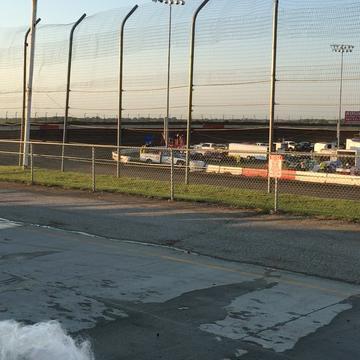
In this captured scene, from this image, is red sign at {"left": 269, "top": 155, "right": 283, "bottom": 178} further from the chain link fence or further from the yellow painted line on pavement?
the yellow painted line on pavement

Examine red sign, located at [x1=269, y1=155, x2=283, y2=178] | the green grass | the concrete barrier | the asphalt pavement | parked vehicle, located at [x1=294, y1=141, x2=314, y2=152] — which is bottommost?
the asphalt pavement

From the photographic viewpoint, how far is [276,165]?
44.4ft

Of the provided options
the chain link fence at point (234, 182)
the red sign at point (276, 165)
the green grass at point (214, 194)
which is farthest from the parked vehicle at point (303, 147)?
the red sign at point (276, 165)

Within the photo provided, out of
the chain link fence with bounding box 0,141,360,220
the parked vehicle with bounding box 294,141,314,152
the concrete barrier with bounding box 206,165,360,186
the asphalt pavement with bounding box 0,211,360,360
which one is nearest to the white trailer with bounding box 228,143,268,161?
the chain link fence with bounding box 0,141,360,220

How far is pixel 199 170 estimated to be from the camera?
19781 millimetres

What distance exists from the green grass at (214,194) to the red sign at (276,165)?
2.46 ft

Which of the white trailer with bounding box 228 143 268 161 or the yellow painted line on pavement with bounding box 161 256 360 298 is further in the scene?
the white trailer with bounding box 228 143 268 161

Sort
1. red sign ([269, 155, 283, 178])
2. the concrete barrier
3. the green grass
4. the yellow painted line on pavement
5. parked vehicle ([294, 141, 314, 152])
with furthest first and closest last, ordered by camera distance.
Result: parked vehicle ([294, 141, 314, 152])
the concrete barrier
red sign ([269, 155, 283, 178])
the green grass
the yellow painted line on pavement

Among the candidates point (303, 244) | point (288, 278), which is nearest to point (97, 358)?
point (288, 278)

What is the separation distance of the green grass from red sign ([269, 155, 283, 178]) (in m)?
0.75

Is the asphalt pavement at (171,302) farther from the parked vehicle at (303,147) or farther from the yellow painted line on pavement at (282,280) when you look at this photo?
the parked vehicle at (303,147)

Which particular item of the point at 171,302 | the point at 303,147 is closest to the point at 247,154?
the point at 171,302

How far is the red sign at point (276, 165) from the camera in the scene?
1347 centimetres

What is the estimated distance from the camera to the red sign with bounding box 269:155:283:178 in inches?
530
